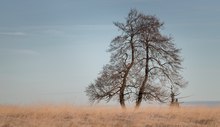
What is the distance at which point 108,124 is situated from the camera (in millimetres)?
21203

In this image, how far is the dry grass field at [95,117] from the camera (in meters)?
21.3

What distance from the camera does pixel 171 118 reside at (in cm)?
2423

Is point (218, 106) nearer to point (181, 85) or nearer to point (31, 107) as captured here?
point (181, 85)

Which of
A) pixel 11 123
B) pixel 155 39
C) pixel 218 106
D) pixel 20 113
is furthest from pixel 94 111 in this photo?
pixel 155 39

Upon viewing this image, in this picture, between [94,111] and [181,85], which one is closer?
[94,111]

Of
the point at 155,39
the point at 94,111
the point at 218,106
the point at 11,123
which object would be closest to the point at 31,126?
the point at 11,123

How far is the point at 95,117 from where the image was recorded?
2362 cm

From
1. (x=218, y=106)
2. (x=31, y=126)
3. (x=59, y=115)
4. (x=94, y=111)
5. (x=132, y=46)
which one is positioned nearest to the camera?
(x=31, y=126)

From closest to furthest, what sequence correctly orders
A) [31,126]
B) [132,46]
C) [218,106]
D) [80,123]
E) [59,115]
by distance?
[31,126] < [80,123] < [59,115] < [218,106] < [132,46]

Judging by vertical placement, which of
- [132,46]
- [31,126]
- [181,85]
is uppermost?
[132,46]

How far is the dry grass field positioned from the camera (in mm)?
21266

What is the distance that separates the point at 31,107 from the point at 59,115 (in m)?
3.53

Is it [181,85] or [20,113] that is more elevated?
[181,85]

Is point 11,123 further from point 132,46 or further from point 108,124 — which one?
point 132,46
